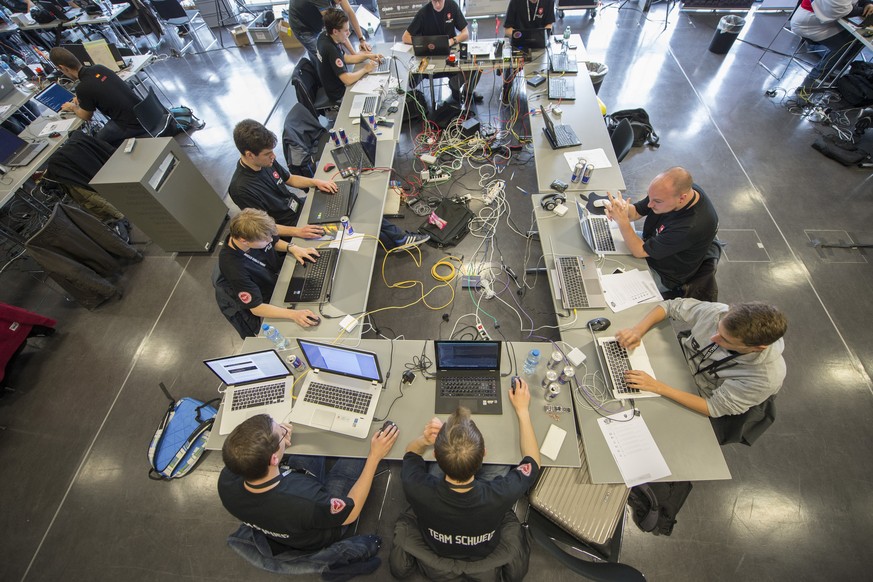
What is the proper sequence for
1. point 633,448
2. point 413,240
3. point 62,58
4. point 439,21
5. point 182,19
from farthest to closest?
point 182,19
point 439,21
point 62,58
point 413,240
point 633,448

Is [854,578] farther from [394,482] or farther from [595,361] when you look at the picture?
[394,482]

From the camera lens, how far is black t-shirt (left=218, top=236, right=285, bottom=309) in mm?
2418

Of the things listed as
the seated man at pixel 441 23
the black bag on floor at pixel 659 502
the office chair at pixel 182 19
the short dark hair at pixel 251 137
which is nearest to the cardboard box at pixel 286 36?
the office chair at pixel 182 19

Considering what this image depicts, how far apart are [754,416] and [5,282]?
6.80 meters

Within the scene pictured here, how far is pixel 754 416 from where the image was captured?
77.1 inches

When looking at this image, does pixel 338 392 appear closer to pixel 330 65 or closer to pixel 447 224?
pixel 447 224

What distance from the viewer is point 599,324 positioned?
232 cm

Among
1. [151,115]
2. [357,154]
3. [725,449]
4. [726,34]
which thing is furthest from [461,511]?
[726,34]

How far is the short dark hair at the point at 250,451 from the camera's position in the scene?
5.39 ft

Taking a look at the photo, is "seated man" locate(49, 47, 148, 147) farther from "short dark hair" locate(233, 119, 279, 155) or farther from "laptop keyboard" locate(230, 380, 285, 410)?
"laptop keyboard" locate(230, 380, 285, 410)

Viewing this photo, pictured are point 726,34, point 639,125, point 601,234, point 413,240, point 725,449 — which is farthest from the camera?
point 726,34

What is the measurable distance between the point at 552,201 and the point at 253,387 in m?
2.59

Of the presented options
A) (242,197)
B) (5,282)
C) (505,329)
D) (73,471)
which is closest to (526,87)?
(505,329)

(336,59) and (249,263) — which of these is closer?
(249,263)
